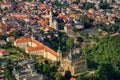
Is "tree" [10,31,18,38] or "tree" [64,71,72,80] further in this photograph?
"tree" [10,31,18,38]

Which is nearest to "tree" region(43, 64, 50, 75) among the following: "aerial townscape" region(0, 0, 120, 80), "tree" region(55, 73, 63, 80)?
"aerial townscape" region(0, 0, 120, 80)

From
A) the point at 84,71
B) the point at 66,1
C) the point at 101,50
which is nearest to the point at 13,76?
the point at 84,71

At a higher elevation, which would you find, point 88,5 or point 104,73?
point 88,5

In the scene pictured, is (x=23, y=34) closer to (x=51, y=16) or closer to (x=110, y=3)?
(x=51, y=16)

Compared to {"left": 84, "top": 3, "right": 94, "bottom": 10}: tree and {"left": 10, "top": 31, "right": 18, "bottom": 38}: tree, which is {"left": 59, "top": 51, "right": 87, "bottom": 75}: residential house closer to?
{"left": 10, "top": 31, "right": 18, "bottom": 38}: tree

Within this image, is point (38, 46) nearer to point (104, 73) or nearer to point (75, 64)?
point (75, 64)

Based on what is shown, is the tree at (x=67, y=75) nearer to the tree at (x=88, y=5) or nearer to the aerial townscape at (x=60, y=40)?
the aerial townscape at (x=60, y=40)

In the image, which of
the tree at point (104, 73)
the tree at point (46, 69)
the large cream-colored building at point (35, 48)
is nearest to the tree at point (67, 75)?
the tree at point (46, 69)

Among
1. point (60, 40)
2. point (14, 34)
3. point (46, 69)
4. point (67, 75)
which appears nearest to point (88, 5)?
point (60, 40)
